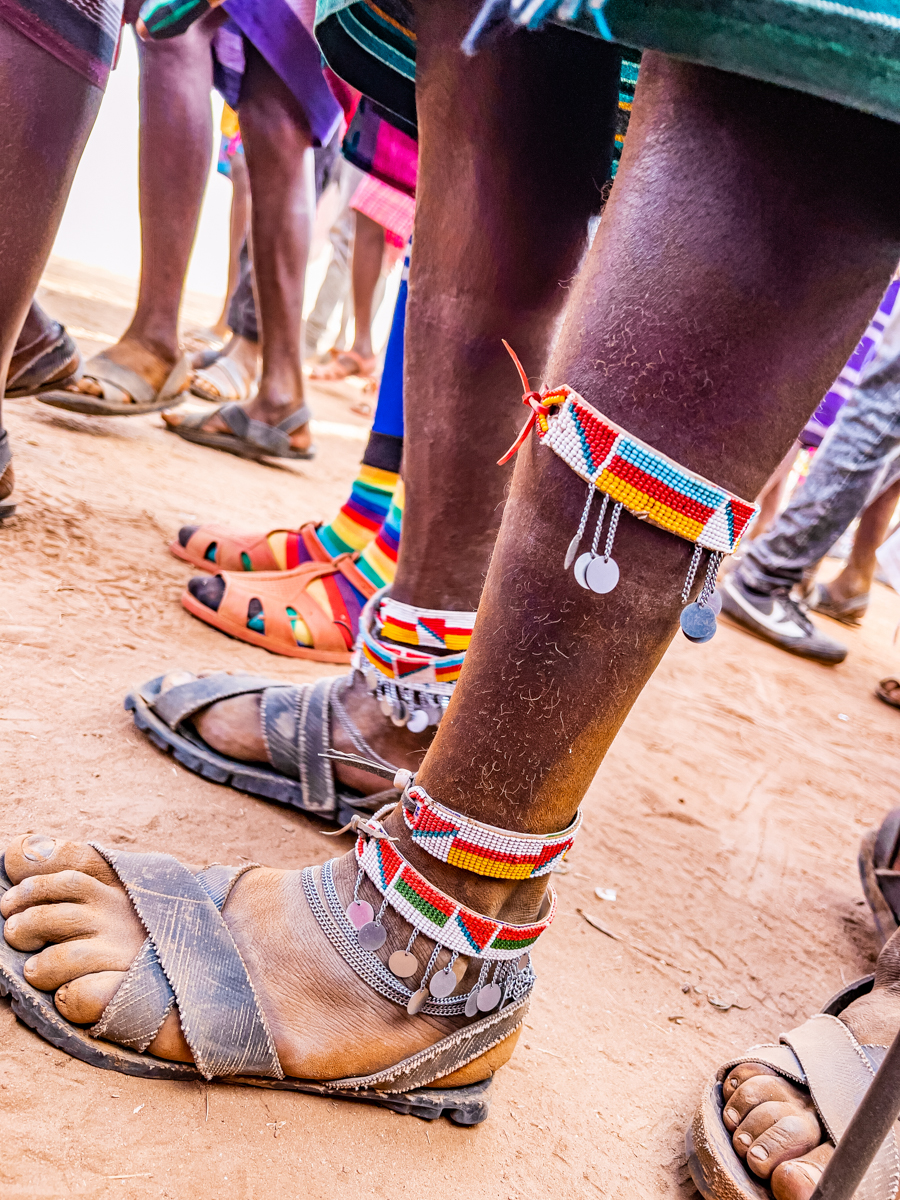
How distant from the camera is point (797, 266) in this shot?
0.54m

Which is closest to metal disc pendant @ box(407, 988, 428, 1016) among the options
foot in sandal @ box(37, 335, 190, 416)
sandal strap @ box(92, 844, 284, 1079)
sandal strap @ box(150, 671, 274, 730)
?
sandal strap @ box(92, 844, 284, 1079)

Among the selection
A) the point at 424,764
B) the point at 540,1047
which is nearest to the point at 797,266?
the point at 424,764

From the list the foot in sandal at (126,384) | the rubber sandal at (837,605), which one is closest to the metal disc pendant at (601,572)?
the foot in sandal at (126,384)

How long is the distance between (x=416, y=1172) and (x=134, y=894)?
0.31 meters

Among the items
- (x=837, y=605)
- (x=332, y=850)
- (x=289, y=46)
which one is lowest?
(x=332, y=850)

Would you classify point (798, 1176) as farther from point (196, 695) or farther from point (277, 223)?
point (277, 223)

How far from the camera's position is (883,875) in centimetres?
130

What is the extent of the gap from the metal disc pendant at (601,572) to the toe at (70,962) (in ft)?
1.53

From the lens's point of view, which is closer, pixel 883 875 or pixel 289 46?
pixel 883 875

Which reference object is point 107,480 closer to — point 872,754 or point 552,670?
point 552,670

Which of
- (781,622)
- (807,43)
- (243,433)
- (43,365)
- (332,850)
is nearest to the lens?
(807,43)

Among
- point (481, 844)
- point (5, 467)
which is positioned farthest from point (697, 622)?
point (5, 467)

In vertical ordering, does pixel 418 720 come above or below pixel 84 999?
above

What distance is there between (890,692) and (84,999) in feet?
9.09
